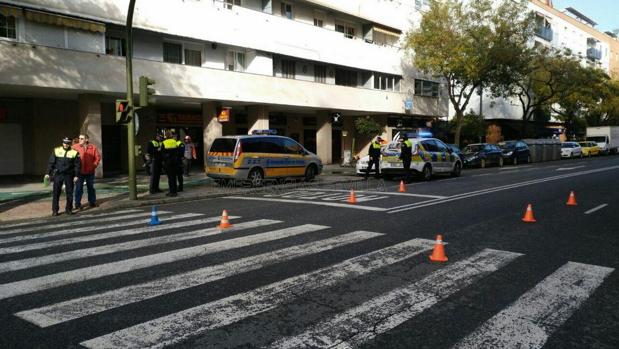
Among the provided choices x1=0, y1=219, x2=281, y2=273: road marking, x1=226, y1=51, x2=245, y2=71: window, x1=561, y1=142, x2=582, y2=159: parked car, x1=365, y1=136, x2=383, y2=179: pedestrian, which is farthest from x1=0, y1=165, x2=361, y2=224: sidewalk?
x1=561, y1=142, x2=582, y2=159: parked car

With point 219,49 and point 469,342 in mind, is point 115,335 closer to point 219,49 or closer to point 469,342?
point 469,342

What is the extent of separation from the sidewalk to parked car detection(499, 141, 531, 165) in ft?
57.2

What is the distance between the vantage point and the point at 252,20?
2398 cm

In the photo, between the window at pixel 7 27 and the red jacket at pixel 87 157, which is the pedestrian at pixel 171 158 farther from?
the window at pixel 7 27

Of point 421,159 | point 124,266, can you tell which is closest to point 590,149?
point 421,159

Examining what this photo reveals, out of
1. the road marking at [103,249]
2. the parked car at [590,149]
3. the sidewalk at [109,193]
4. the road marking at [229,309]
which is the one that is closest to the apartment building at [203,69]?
the sidewalk at [109,193]

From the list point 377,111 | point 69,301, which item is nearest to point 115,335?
point 69,301

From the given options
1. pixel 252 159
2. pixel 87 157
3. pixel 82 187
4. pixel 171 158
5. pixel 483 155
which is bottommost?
pixel 82 187

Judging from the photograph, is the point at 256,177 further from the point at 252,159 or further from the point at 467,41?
the point at 467,41

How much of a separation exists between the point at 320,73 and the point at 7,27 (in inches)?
671

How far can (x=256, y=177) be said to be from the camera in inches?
655

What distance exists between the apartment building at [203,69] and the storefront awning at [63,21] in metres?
0.04

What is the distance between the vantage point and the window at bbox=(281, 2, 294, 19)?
86.9 feet

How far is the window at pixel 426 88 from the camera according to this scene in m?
36.6
